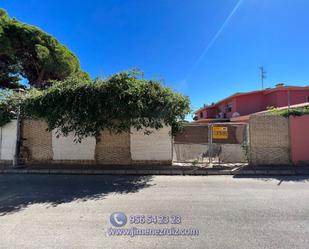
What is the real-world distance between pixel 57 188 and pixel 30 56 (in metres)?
18.2

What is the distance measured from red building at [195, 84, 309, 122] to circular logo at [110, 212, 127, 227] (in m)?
19.0

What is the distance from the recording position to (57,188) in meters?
7.57

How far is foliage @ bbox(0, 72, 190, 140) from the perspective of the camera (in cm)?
940

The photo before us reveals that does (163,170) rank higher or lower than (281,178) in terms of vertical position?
higher

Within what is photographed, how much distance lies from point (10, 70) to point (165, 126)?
18019 mm

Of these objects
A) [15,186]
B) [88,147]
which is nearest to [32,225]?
[15,186]

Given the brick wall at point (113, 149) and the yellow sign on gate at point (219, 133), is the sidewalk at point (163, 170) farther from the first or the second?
the yellow sign on gate at point (219, 133)

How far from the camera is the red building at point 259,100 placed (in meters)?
24.5

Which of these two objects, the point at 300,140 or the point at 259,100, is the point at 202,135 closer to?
the point at 300,140

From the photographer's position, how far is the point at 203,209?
5414 mm

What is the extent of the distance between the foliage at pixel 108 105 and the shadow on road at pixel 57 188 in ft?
7.00

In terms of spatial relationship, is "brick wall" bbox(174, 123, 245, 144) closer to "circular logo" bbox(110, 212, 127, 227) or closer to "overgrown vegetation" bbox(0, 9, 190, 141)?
"overgrown vegetation" bbox(0, 9, 190, 141)

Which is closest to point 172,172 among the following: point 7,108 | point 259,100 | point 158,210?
point 158,210

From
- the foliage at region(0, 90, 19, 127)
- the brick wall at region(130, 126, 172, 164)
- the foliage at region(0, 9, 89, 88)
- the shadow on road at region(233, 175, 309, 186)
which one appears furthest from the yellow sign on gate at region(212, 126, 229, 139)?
the foliage at region(0, 9, 89, 88)
